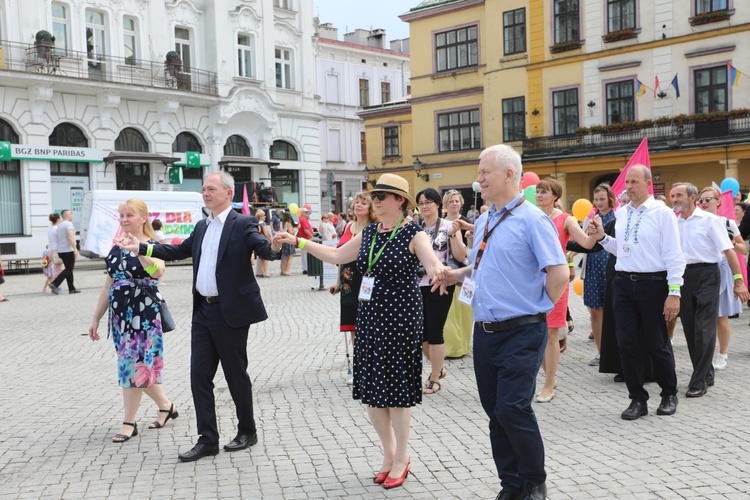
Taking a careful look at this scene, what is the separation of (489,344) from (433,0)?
3582 cm

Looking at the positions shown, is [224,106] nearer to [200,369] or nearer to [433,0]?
[433,0]

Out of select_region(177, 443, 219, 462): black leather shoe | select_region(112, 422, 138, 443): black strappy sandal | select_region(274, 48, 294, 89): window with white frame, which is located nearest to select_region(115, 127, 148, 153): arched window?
select_region(274, 48, 294, 89): window with white frame

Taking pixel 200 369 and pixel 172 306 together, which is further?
pixel 172 306

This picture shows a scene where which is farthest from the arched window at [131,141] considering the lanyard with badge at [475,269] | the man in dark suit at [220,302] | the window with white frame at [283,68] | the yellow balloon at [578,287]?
the lanyard with badge at [475,269]

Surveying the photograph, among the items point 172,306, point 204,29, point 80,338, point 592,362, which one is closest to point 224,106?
point 204,29

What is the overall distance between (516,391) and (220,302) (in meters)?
2.19

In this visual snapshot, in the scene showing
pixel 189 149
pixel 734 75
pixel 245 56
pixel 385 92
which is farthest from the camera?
pixel 385 92

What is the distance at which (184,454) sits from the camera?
211 inches

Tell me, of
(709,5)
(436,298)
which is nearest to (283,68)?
(709,5)

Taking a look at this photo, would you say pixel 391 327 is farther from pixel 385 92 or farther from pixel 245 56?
pixel 385 92

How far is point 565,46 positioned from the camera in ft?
107

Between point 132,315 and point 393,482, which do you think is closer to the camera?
point 393,482

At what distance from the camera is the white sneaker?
8023 mm

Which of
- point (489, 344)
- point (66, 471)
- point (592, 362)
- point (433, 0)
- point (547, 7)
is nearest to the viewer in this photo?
point (489, 344)
